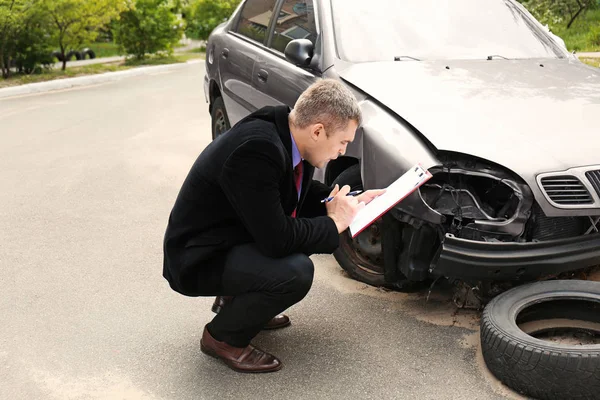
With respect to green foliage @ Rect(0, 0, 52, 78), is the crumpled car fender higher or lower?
higher

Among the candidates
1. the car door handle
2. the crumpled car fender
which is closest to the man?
the crumpled car fender

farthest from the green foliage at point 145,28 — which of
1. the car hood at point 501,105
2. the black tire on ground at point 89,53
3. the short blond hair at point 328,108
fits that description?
the short blond hair at point 328,108

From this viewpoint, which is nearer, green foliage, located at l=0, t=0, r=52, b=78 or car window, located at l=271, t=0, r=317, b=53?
car window, located at l=271, t=0, r=317, b=53

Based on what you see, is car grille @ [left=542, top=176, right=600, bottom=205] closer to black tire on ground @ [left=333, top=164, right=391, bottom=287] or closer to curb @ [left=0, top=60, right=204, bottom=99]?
black tire on ground @ [left=333, top=164, right=391, bottom=287]

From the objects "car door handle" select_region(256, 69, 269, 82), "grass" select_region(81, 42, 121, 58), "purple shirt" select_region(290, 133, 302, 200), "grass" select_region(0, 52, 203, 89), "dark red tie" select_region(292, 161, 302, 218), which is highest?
"purple shirt" select_region(290, 133, 302, 200)

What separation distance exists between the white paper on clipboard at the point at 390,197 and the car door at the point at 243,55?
226cm

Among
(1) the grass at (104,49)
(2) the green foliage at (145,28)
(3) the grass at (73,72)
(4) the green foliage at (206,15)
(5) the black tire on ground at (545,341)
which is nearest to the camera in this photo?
(5) the black tire on ground at (545,341)

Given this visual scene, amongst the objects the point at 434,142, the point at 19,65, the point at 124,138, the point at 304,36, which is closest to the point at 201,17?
the point at 19,65

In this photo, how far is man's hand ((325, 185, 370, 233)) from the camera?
3668mm

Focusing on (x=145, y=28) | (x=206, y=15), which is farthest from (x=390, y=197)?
(x=206, y=15)

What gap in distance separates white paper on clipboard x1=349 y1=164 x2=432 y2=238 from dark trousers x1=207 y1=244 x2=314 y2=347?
305 mm

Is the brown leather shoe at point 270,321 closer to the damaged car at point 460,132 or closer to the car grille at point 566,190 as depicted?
the damaged car at point 460,132

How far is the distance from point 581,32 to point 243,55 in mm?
11865

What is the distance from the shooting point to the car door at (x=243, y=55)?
6.07 meters
